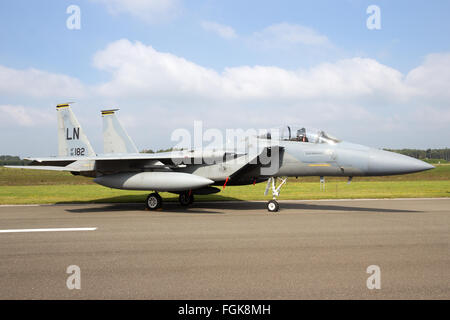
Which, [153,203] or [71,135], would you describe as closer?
[153,203]

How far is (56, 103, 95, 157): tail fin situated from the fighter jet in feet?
4.66

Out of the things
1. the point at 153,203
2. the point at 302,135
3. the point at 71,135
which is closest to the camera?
the point at 302,135

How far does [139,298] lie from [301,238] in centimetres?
418

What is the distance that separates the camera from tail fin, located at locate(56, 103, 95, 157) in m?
15.8

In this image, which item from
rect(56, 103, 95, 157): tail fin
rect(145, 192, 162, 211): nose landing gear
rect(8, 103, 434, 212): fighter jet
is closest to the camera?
rect(8, 103, 434, 212): fighter jet

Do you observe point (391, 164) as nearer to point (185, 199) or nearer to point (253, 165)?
point (253, 165)

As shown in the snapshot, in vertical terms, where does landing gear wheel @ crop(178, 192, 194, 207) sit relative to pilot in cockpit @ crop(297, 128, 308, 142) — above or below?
below

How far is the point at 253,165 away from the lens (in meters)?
12.2

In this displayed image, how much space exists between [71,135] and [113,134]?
1946mm

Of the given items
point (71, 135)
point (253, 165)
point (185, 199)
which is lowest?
point (185, 199)

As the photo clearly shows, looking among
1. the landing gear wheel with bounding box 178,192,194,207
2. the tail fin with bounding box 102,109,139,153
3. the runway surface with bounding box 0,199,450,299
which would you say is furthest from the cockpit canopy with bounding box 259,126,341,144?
the tail fin with bounding box 102,109,139,153

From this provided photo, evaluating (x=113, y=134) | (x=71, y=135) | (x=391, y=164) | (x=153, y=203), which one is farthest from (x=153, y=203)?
(x=391, y=164)

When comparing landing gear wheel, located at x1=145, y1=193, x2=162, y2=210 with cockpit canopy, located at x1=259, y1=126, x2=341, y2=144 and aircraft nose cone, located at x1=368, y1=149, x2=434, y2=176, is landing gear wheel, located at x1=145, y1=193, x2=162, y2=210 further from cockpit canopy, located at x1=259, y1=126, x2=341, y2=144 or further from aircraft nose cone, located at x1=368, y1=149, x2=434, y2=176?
aircraft nose cone, located at x1=368, y1=149, x2=434, y2=176
